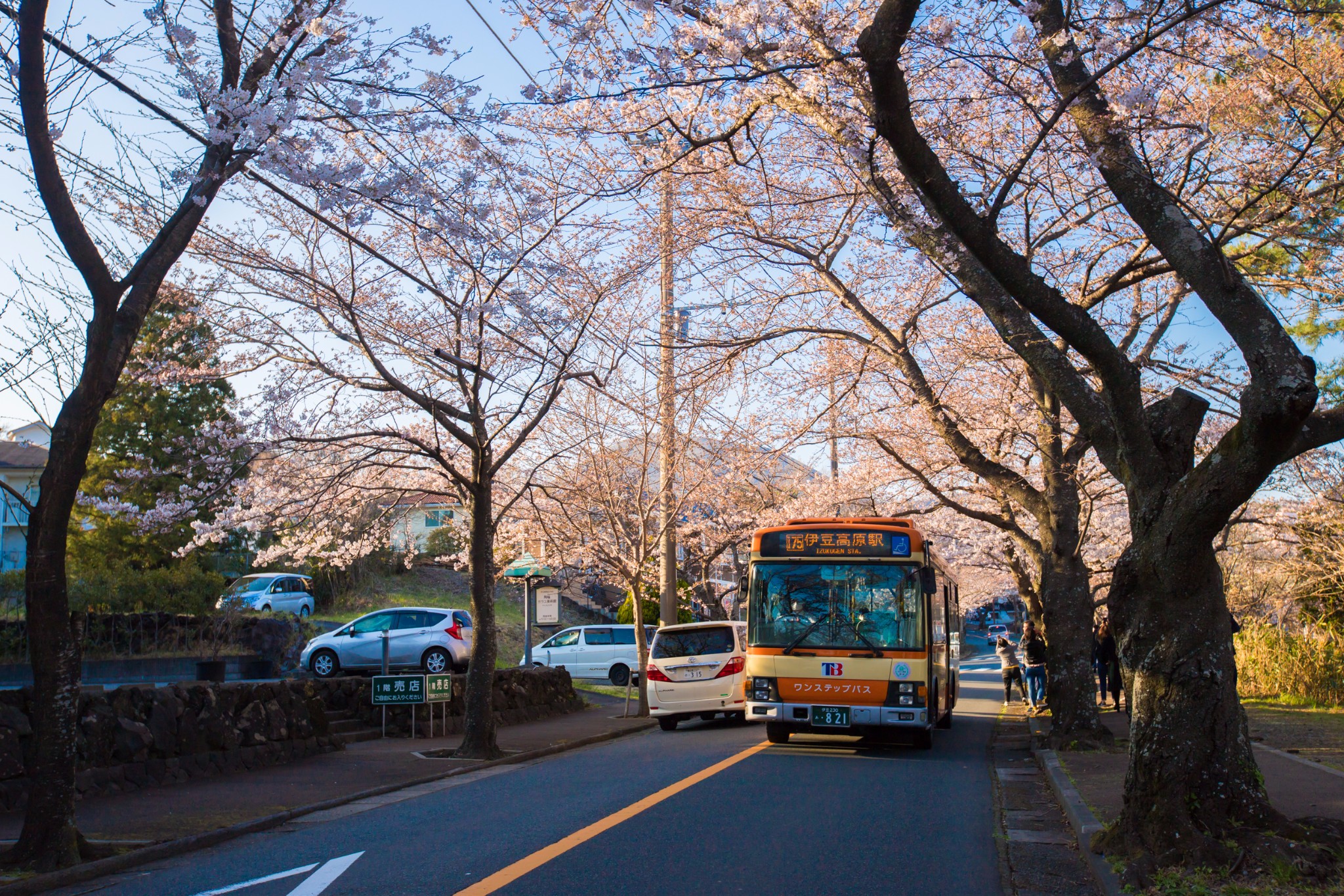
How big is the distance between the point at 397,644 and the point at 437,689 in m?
6.88

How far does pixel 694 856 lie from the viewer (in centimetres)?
Result: 712

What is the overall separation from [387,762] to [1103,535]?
24.8 meters

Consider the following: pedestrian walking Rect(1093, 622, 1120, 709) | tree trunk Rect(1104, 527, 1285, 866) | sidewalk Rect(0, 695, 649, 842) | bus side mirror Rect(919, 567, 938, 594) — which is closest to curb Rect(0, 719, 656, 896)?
sidewalk Rect(0, 695, 649, 842)

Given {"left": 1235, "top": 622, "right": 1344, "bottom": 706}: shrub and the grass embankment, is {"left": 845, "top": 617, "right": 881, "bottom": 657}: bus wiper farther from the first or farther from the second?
the grass embankment

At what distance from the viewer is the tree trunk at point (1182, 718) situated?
6.48 metres

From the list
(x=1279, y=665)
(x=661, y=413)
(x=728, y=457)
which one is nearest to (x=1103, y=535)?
(x=1279, y=665)

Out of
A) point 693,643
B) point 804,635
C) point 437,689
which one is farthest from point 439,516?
point 804,635

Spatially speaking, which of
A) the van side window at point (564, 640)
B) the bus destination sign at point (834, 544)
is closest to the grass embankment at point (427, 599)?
the van side window at point (564, 640)

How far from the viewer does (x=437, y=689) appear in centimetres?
1587

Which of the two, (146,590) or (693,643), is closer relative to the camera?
(693,643)

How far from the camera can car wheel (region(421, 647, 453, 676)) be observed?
22.4 m

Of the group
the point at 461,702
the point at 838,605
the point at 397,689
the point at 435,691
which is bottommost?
the point at 461,702

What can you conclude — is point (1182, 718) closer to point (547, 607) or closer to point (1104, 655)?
point (547, 607)

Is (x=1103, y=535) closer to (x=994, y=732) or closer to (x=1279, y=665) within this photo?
(x=1279, y=665)
